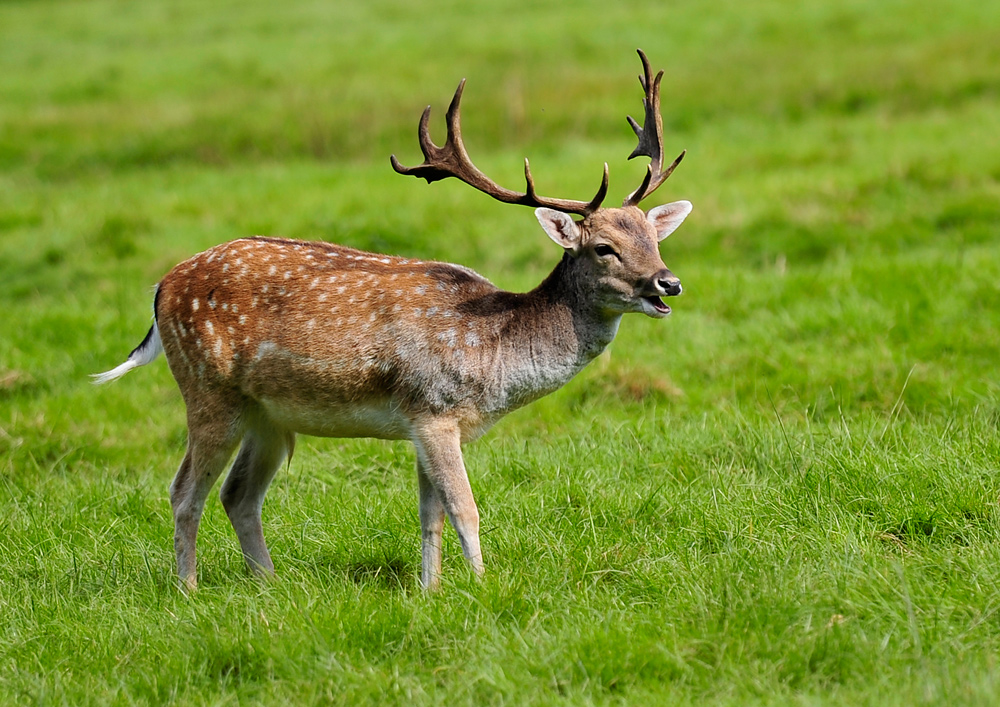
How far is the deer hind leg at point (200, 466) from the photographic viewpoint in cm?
531

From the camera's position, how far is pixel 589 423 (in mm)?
6934

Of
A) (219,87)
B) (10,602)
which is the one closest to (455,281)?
(10,602)

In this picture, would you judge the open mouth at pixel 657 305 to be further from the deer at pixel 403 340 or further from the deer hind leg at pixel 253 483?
the deer hind leg at pixel 253 483

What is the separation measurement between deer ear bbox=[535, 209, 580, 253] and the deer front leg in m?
0.93

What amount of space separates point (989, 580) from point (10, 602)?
3.87 metres

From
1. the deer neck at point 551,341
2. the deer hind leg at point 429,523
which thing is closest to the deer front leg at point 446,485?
the deer hind leg at point 429,523

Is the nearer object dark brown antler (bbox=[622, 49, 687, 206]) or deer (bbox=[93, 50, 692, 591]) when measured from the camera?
deer (bbox=[93, 50, 692, 591])

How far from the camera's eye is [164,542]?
5672mm

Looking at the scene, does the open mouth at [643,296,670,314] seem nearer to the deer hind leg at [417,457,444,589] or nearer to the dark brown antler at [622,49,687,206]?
the dark brown antler at [622,49,687,206]

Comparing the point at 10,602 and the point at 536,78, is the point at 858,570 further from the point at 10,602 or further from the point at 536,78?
the point at 536,78

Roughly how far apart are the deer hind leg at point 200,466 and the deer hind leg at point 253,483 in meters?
0.23

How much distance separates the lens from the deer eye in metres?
5.07

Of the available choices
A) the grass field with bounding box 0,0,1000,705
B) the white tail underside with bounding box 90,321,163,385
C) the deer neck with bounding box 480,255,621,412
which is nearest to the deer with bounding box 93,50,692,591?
the deer neck with bounding box 480,255,621,412

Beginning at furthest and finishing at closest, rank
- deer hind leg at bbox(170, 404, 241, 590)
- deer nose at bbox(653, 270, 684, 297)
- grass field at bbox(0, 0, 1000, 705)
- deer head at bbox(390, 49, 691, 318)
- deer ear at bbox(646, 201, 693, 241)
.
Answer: deer ear at bbox(646, 201, 693, 241) → deer hind leg at bbox(170, 404, 241, 590) → deer head at bbox(390, 49, 691, 318) → deer nose at bbox(653, 270, 684, 297) → grass field at bbox(0, 0, 1000, 705)
